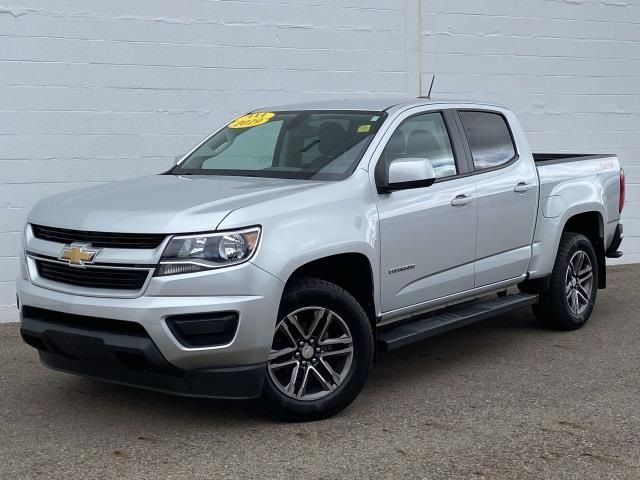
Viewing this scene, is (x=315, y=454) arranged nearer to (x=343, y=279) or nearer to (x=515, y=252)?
(x=343, y=279)

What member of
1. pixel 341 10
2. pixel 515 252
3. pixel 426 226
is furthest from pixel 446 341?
pixel 341 10

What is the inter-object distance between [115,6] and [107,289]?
171 inches

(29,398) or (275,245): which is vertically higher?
(275,245)

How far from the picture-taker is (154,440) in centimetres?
483

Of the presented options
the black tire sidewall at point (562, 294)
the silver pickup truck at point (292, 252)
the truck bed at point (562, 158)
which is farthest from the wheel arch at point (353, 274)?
the truck bed at point (562, 158)

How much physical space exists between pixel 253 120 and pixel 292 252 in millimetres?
1945

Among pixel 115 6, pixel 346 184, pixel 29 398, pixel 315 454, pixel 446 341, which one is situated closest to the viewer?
pixel 315 454

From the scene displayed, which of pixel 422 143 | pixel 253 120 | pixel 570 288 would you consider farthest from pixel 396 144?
pixel 570 288

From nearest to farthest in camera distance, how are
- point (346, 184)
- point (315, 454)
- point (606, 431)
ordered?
1. point (315, 454)
2. point (606, 431)
3. point (346, 184)

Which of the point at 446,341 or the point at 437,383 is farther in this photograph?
the point at 446,341

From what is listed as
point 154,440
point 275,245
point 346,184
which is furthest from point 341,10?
point 154,440

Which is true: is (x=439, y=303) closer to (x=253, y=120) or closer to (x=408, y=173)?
(x=408, y=173)

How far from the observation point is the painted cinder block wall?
8.07 meters

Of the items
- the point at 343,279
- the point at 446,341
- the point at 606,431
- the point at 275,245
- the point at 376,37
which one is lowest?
the point at 446,341
